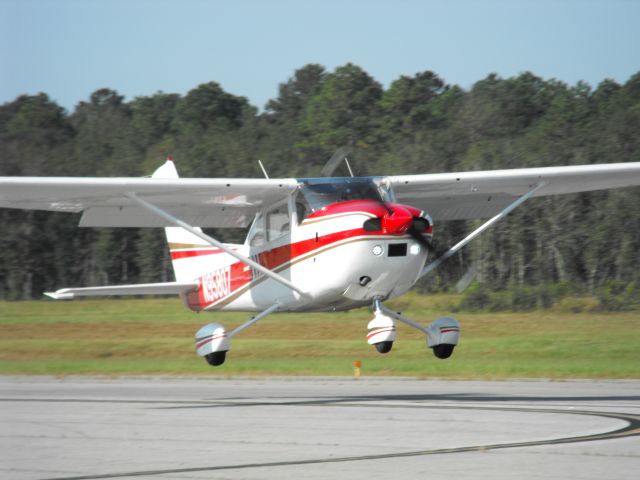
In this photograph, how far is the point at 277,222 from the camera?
54.2ft

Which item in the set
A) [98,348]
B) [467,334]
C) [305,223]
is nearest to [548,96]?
[467,334]

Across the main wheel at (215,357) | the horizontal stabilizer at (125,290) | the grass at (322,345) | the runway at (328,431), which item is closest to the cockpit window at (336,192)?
the main wheel at (215,357)

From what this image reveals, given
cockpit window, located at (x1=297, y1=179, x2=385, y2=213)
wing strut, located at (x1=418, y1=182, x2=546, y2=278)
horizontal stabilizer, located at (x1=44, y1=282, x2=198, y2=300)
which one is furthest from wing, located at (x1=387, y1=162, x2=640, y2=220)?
horizontal stabilizer, located at (x1=44, y1=282, x2=198, y2=300)

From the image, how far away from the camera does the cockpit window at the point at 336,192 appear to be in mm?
15000

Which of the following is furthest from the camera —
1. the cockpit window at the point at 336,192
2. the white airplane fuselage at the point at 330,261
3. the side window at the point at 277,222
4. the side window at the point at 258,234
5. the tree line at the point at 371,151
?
Answer: the tree line at the point at 371,151

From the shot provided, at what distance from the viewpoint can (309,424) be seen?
545 inches

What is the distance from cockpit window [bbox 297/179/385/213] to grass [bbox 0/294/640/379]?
28.9ft

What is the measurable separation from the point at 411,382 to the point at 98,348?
11884 millimetres

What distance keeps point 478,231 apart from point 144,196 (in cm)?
567

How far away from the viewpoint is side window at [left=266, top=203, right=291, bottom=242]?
16281mm

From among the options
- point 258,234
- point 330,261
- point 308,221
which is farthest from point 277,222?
point 330,261

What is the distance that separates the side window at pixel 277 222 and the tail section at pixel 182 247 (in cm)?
322

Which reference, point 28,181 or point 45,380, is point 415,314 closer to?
point 45,380

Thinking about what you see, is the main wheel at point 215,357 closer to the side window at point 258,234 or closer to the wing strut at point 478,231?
the side window at point 258,234
